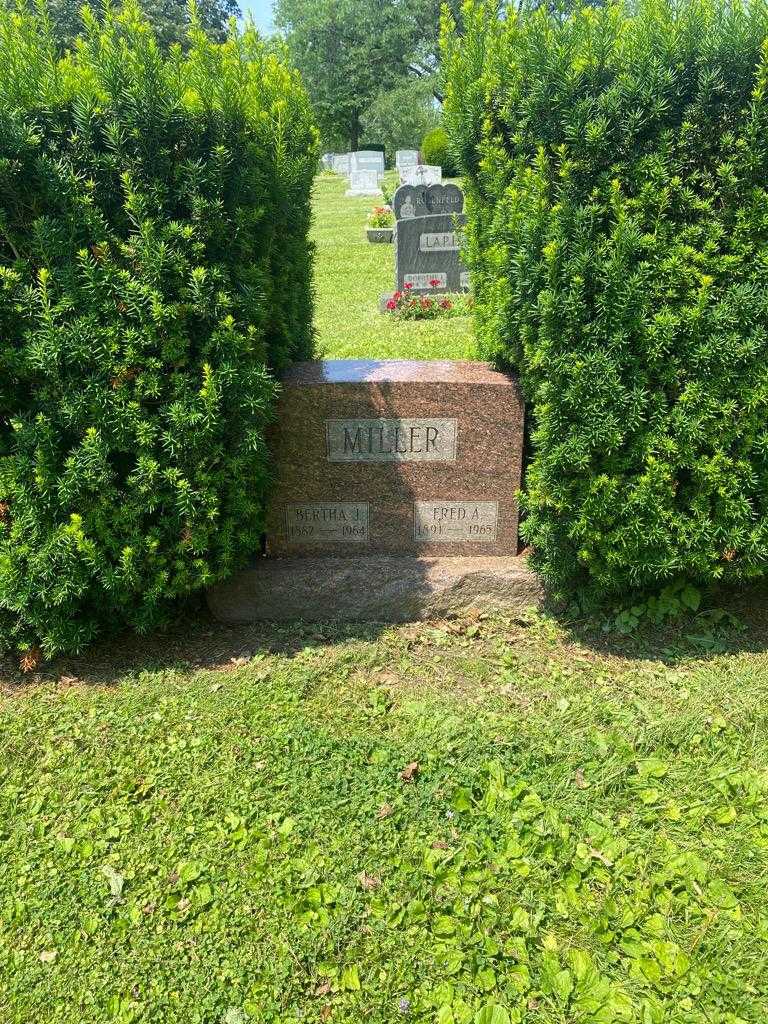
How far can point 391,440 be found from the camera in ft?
13.1

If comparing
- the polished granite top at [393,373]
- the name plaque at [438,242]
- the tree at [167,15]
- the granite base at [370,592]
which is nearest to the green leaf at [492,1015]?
the granite base at [370,592]

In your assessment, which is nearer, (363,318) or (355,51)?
(363,318)

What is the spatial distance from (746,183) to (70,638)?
349 cm

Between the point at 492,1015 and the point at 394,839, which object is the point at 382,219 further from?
the point at 492,1015

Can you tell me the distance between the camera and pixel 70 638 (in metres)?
3.52

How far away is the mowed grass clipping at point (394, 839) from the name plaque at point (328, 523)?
671mm

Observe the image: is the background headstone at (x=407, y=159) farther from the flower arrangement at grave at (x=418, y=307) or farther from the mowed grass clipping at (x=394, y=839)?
the mowed grass clipping at (x=394, y=839)

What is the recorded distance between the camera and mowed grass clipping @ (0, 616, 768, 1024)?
2260 millimetres

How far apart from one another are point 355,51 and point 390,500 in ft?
191

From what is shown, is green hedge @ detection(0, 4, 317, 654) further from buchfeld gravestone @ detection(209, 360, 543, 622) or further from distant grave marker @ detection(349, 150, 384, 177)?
distant grave marker @ detection(349, 150, 384, 177)

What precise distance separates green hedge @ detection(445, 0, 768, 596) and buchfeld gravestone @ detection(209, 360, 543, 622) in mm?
502

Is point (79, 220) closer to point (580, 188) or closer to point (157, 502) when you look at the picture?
point (157, 502)

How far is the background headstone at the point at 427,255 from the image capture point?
11531mm

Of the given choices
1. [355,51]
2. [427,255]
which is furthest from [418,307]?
[355,51]
